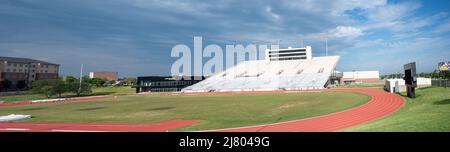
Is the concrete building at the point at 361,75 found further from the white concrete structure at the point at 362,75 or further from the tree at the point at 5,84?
the tree at the point at 5,84

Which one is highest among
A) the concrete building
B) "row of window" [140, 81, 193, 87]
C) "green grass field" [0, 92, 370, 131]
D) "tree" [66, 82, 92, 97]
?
the concrete building

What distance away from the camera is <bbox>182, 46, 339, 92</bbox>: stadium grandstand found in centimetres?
6712

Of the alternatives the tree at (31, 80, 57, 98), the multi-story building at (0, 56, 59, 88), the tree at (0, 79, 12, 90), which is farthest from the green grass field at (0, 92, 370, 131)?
the multi-story building at (0, 56, 59, 88)

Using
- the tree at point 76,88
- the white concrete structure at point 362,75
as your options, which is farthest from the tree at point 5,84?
the white concrete structure at point 362,75

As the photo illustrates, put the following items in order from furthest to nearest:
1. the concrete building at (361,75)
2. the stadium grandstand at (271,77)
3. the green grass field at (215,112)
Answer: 1. the concrete building at (361,75)
2. the stadium grandstand at (271,77)
3. the green grass field at (215,112)

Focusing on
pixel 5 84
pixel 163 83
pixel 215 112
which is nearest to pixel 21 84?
pixel 5 84

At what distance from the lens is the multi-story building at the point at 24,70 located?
9231 cm

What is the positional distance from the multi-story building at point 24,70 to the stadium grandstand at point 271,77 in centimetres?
7398

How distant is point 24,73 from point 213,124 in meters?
120

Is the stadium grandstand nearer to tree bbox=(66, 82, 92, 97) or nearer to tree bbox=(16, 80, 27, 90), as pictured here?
tree bbox=(66, 82, 92, 97)

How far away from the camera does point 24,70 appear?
330 feet

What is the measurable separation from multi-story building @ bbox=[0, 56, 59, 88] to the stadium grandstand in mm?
73977

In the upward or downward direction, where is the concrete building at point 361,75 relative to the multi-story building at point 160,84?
upward
